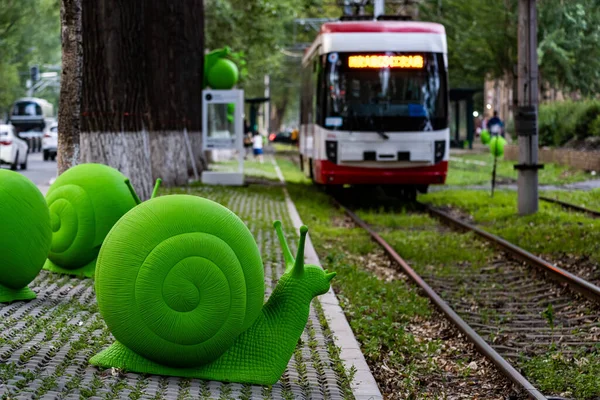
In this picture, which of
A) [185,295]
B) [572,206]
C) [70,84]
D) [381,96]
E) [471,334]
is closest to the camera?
[185,295]

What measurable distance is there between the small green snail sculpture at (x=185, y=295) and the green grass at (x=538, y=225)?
792 cm

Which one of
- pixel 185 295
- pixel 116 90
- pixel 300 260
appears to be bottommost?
pixel 185 295

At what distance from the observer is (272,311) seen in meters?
7.00

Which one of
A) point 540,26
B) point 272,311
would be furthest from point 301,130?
point 272,311

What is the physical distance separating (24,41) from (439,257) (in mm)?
72073

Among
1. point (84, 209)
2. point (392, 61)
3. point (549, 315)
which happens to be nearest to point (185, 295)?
point (84, 209)

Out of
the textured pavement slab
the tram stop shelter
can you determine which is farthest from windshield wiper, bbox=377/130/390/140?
the tram stop shelter

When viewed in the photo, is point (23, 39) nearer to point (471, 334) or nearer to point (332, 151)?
point (332, 151)

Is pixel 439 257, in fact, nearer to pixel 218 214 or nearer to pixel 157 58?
pixel 218 214

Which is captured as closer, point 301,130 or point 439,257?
point 439,257

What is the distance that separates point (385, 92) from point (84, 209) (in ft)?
37.7

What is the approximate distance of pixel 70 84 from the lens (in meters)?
13.2

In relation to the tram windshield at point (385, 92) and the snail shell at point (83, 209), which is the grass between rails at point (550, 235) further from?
→ the snail shell at point (83, 209)

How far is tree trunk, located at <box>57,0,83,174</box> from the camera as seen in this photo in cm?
1298
